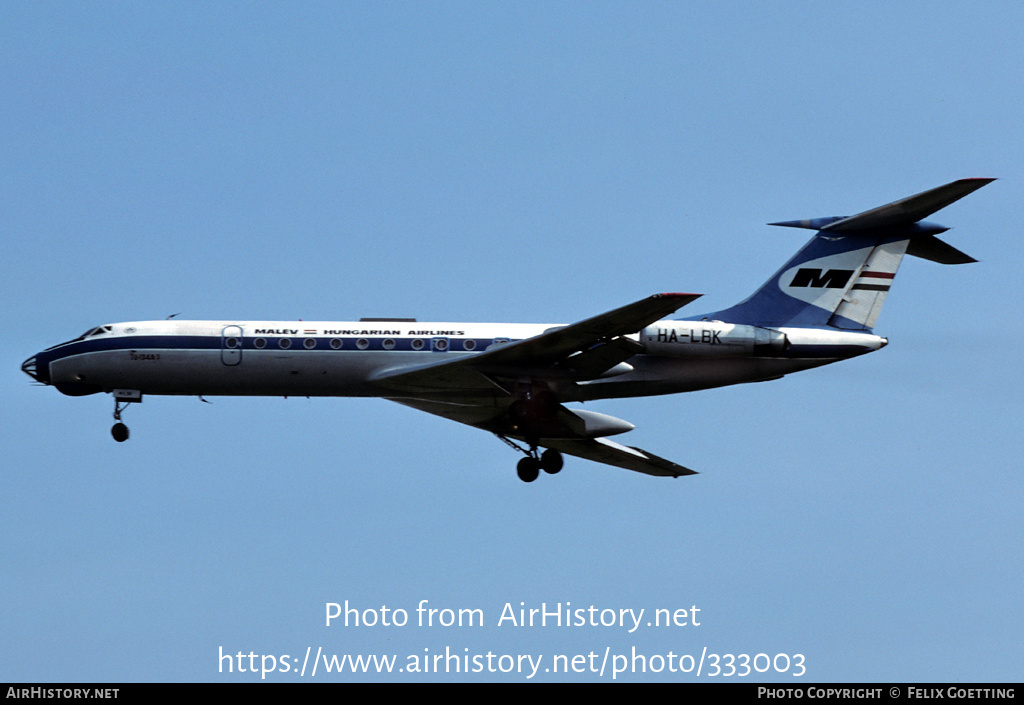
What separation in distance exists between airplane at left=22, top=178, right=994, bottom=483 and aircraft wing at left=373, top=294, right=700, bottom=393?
0.05 metres

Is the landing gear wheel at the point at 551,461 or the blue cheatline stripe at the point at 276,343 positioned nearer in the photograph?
the blue cheatline stripe at the point at 276,343

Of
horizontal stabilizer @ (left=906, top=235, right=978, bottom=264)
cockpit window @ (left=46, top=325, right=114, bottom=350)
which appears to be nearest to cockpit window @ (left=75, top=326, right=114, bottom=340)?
cockpit window @ (left=46, top=325, right=114, bottom=350)

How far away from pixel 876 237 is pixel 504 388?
10.2 m

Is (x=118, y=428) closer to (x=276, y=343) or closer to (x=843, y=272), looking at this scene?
(x=276, y=343)

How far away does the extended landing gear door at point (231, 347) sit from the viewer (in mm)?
32938

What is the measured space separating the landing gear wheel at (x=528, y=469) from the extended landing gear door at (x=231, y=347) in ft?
25.6

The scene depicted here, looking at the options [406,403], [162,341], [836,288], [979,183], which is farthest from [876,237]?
[162,341]

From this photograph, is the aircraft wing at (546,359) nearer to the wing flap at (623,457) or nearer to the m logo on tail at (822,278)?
the wing flap at (623,457)

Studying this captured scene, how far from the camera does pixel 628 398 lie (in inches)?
1323

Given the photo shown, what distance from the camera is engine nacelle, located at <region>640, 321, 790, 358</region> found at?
A: 3119cm

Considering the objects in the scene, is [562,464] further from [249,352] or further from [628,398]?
[249,352]

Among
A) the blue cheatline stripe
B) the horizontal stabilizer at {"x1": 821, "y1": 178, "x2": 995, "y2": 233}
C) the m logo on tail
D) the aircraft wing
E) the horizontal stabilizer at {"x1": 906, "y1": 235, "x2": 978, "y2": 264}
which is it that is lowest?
the aircraft wing

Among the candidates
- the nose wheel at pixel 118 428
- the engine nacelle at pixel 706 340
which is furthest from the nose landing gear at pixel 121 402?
the engine nacelle at pixel 706 340

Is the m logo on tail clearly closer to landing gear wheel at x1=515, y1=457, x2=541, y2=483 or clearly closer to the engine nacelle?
the engine nacelle
